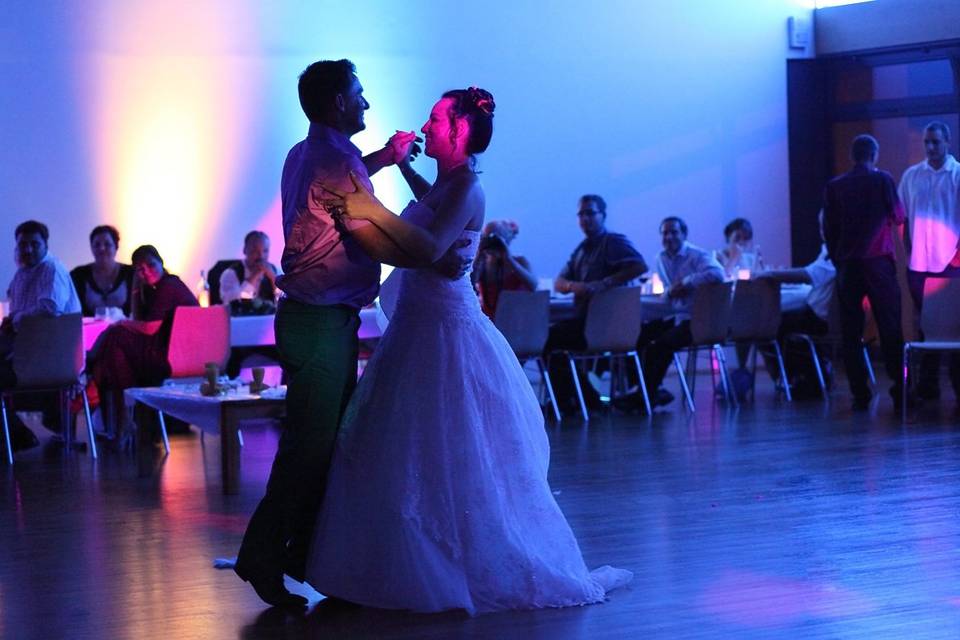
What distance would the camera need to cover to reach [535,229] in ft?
41.0

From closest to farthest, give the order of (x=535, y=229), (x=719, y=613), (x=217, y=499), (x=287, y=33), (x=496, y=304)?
(x=719, y=613) → (x=217, y=499) → (x=496, y=304) → (x=287, y=33) → (x=535, y=229)

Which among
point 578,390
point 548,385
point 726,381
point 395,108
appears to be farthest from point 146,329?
point 395,108

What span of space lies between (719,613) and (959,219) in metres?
6.34

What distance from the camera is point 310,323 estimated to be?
421 cm

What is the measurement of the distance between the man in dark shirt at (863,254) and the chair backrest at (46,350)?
466 cm

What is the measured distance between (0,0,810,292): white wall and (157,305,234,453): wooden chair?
9.15 feet

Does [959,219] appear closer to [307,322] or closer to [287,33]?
[287,33]

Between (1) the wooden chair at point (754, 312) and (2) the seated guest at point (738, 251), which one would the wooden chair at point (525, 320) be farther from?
(2) the seated guest at point (738, 251)

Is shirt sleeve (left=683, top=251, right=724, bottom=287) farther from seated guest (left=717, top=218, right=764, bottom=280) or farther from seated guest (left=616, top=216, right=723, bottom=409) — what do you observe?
seated guest (left=717, top=218, right=764, bottom=280)

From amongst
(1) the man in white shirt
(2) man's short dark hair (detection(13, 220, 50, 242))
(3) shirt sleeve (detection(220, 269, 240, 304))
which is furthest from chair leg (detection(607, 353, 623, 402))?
(2) man's short dark hair (detection(13, 220, 50, 242))

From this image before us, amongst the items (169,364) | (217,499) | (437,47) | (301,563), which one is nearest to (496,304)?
(169,364)

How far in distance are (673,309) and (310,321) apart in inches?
235

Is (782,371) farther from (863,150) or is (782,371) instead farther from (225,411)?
(225,411)

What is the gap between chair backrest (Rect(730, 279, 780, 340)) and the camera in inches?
388
